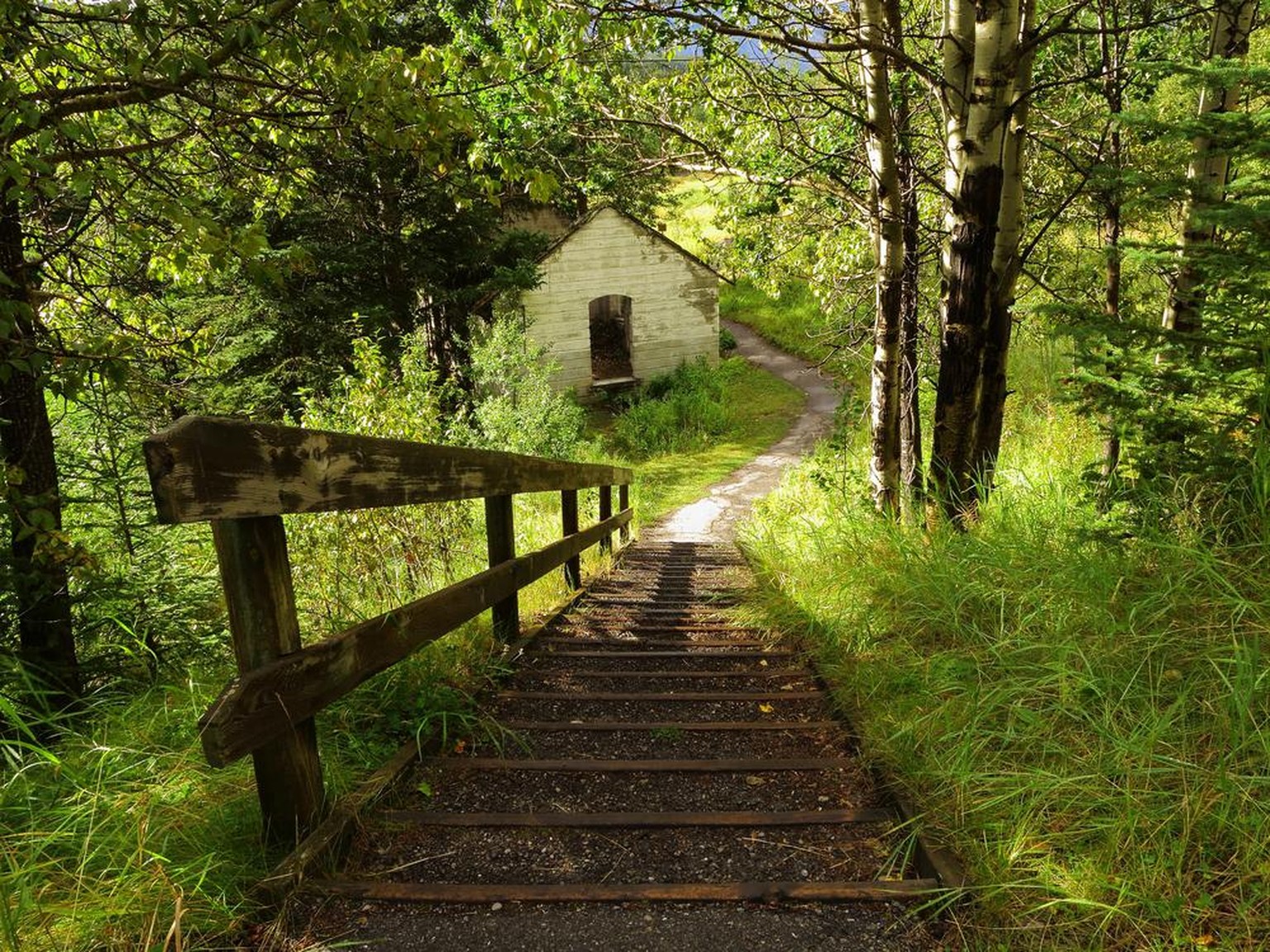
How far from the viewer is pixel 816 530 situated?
5.46 metres

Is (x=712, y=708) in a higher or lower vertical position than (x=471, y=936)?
lower

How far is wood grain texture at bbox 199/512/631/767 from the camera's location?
1580 mm

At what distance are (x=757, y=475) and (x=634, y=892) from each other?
14.8 m

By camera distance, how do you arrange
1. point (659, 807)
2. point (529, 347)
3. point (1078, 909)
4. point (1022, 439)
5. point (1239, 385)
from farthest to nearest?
point (529, 347) < point (1022, 439) < point (1239, 385) < point (659, 807) < point (1078, 909)

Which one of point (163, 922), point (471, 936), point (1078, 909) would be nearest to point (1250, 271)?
point (1078, 909)

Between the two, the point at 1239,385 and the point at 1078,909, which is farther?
the point at 1239,385

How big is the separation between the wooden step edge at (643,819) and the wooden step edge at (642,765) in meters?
0.32

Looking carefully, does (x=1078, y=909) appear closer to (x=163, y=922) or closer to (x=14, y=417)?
(x=163, y=922)

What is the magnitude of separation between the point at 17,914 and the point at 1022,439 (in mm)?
10498

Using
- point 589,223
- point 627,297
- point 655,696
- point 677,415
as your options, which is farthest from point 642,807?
point 627,297

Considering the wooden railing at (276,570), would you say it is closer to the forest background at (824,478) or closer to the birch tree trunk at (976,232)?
the forest background at (824,478)

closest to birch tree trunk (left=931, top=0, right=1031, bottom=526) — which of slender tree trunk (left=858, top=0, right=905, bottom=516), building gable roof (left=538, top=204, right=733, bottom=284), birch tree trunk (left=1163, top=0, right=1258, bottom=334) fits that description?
slender tree trunk (left=858, top=0, right=905, bottom=516)

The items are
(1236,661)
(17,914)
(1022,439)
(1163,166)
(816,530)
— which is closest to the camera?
(17,914)

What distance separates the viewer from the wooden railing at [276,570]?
151cm
